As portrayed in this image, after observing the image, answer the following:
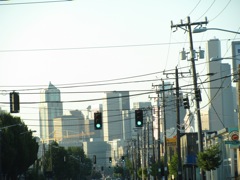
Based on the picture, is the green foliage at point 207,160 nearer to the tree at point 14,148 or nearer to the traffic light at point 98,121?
the traffic light at point 98,121

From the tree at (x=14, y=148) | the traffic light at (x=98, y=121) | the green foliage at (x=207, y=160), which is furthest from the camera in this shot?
the tree at (x=14, y=148)

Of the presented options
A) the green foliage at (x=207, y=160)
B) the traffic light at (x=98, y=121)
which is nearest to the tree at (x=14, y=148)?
the green foliage at (x=207, y=160)

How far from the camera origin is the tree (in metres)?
104

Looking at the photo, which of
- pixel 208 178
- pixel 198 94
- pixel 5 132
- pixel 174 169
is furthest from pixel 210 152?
pixel 5 132

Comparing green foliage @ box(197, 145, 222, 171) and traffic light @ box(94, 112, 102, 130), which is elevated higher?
traffic light @ box(94, 112, 102, 130)

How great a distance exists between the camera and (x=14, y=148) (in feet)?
350

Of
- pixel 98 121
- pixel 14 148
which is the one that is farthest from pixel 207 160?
pixel 14 148

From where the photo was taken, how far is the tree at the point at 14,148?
104 metres

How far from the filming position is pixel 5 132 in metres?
105

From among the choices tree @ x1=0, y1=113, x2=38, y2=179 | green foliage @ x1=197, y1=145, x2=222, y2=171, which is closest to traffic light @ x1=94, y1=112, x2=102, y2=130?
green foliage @ x1=197, y1=145, x2=222, y2=171

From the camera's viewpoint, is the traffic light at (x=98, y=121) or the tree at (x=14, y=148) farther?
the tree at (x=14, y=148)

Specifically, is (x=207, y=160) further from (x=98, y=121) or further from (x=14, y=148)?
(x=14, y=148)

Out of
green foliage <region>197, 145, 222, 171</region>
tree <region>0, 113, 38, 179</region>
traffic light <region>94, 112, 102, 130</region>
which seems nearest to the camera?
traffic light <region>94, 112, 102, 130</region>

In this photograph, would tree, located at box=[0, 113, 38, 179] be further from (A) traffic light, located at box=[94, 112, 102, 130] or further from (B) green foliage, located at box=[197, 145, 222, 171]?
(A) traffic light, located at box=[94, 112, 102, 130]
